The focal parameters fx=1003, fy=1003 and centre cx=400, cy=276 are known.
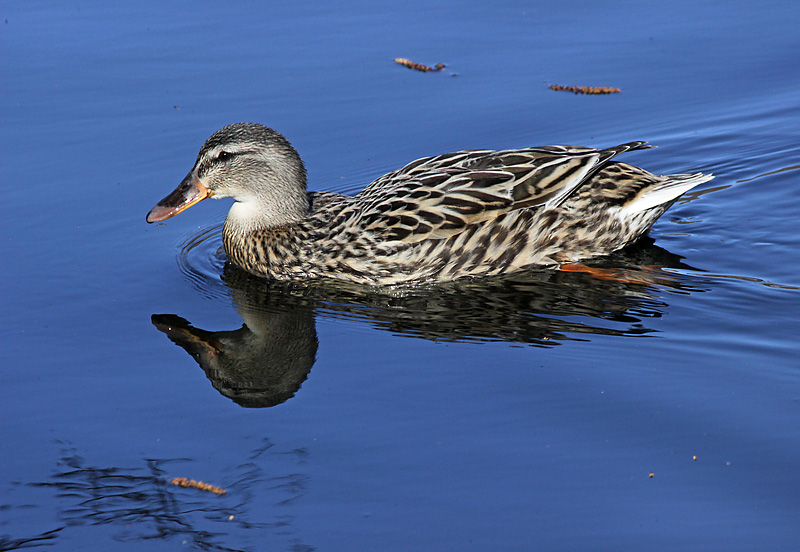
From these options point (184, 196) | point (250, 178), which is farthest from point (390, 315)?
point (184, 196)

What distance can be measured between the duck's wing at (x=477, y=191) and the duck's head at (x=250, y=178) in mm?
863

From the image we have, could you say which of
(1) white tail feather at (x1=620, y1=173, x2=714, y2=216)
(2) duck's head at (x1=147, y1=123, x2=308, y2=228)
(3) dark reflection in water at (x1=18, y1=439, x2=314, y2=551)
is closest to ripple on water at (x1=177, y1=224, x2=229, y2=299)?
(2) duck's head at (x1=147, y1=123, x2=308, y2=228)

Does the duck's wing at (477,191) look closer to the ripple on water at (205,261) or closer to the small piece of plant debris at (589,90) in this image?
the ripple on water at (205,261)

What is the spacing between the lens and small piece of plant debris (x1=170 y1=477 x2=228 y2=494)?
225 inches


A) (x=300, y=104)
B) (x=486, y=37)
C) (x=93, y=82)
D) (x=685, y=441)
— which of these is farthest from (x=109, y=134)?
(x=685, y=441)

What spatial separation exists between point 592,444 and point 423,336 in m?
1.90

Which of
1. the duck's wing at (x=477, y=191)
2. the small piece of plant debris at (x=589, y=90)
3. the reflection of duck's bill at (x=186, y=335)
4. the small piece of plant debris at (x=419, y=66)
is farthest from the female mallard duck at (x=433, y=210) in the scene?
the small piece of plant debris at (x=419, y=66)

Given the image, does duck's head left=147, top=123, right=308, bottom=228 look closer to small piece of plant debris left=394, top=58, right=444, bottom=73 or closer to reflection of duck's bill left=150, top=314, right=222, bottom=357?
reflection of duck's bill left=150, top=314, right=222, bottom=357

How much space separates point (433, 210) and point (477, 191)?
415 millimetres

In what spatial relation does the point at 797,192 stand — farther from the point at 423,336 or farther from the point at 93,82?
the point at 93,82

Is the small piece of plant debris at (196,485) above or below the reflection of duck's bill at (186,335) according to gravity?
below

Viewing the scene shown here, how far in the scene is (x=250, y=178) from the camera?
917cm

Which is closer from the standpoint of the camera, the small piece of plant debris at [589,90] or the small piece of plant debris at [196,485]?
the small piece of plant debris at [196,485]

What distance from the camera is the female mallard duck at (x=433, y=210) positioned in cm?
862
